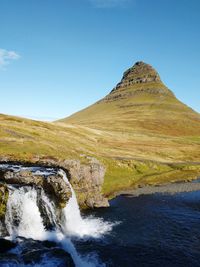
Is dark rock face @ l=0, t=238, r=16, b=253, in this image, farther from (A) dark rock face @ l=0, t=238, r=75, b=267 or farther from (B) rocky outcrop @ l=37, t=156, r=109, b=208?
(B) rocky outcrop @ l=37, t=156, r=109, b=208

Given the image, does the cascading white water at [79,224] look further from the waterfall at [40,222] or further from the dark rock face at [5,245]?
the dark rock face at [5,245]

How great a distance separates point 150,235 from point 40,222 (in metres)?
14.7

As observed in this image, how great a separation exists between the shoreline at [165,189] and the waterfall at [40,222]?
68.6 ft

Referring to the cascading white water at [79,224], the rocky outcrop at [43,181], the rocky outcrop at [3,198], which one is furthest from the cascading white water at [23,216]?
the cascading white water at [79,224]

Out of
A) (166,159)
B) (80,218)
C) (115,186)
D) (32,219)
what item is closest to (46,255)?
(32,219)

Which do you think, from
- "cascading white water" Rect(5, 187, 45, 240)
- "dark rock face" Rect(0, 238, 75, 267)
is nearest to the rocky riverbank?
"cascading white water" Rect(5, 187, 45, 240)

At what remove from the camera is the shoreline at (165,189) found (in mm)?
67844

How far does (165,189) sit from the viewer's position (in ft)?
235

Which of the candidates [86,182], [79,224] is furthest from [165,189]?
[79,224]

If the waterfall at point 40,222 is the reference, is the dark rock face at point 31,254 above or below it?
below

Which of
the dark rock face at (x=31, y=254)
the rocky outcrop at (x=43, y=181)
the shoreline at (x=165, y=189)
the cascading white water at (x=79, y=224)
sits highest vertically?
the rocky outcrop at (x=43, y=181)

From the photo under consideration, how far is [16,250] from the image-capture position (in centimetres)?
3444

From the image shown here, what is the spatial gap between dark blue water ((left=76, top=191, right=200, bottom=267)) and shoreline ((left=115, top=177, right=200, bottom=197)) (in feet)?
18.0

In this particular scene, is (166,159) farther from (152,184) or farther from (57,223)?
(57,223)
